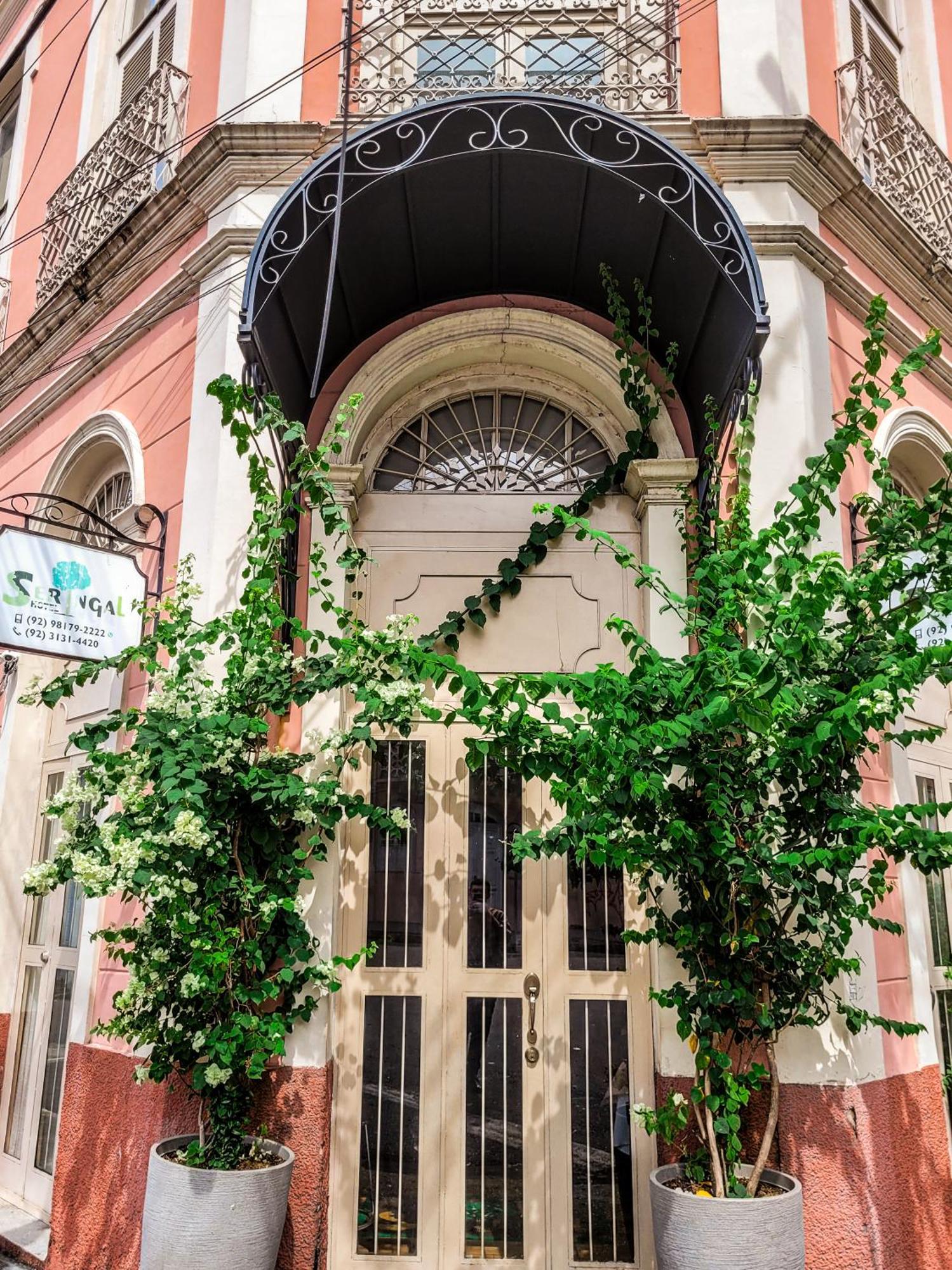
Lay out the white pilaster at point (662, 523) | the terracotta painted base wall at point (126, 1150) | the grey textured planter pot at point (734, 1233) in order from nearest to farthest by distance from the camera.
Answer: the grey textured planter pot at point (734, 1233) → the terracotta painted base wall at point (126, 1150) → the white pilaster at point (662, 523)

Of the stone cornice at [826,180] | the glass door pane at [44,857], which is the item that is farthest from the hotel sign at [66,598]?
the stone cornice at [826,180]

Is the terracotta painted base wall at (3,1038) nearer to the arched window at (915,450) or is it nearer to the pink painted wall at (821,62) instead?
the arched window at (915,450)

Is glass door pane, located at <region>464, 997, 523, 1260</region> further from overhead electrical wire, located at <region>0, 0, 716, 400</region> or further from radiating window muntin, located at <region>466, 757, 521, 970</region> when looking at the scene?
overhead electrical wire, located at <region>0, 0, 716, 400</region>

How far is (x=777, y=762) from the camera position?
340 centimetres

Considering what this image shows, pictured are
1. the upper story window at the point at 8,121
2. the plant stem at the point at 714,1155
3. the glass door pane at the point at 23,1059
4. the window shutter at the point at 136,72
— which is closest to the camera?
the plant stem at the point at 714,1155

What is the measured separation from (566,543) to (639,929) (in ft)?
6.16

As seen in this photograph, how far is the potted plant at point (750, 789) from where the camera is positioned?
3328 millimetres

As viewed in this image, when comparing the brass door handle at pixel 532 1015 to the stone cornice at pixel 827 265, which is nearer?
the brass door handle at pixel 532 1015

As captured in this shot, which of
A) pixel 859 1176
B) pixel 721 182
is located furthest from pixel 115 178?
pixel 859 1176

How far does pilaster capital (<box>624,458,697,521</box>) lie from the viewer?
15.9 ft

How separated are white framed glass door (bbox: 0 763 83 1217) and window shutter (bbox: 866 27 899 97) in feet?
20.9

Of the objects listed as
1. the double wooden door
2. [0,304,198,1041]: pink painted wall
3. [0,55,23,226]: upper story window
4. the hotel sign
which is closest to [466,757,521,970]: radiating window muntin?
the double wooden door

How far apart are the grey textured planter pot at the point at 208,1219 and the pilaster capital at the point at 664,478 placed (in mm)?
3304

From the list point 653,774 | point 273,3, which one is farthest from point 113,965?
point 273,3
